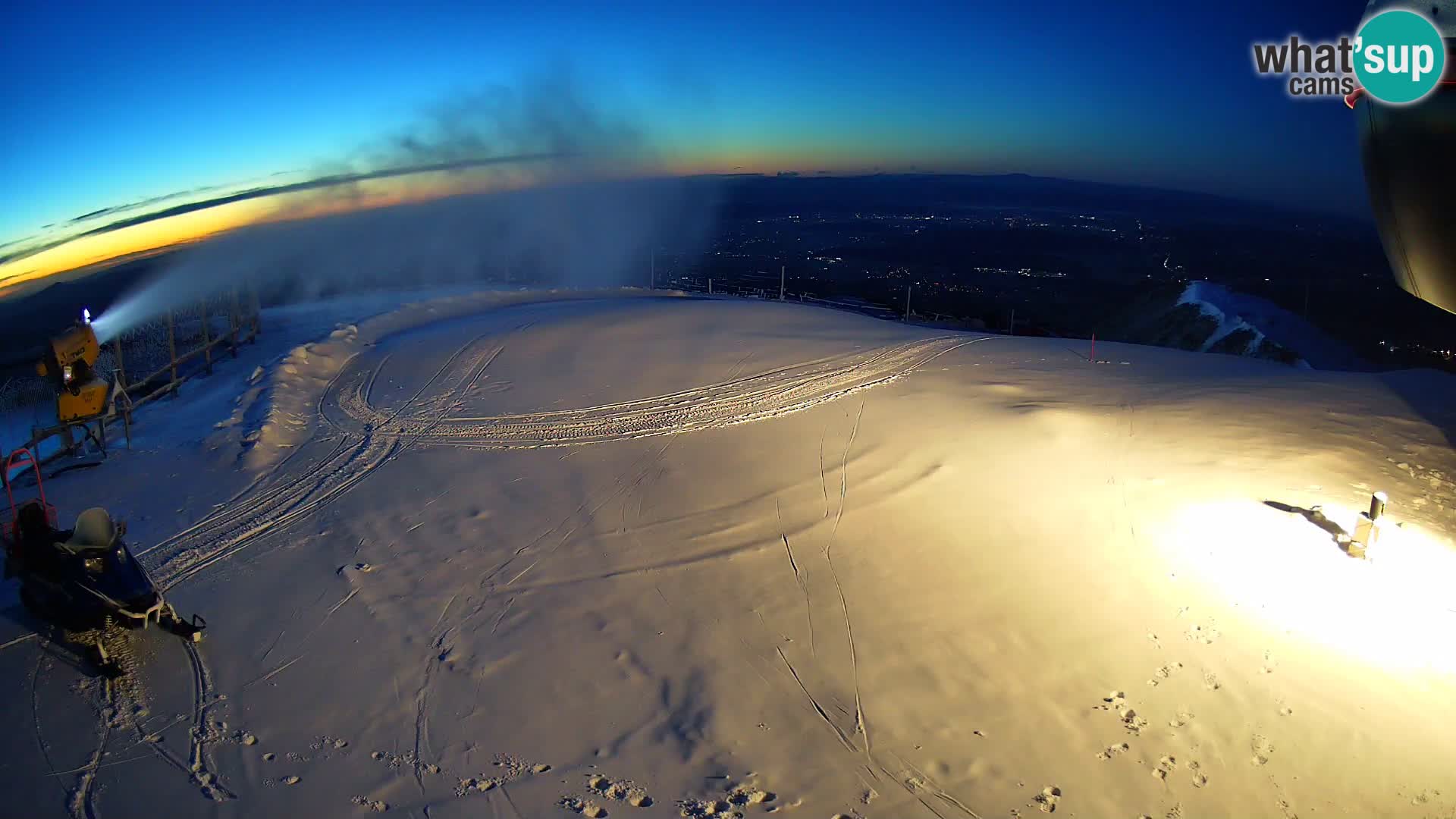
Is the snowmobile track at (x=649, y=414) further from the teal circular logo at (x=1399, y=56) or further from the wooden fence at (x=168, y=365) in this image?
the teal circular logo at (x=1399, y=56)

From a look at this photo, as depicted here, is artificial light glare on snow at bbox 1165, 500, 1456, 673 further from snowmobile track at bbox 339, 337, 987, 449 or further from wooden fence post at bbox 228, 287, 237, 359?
wooden fence post at bbox 228, 287, 237, 359

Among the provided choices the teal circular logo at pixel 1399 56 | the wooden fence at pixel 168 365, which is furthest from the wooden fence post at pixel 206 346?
the teal circular logo at pixel 1399 56

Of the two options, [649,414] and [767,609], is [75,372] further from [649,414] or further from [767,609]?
[767,609]

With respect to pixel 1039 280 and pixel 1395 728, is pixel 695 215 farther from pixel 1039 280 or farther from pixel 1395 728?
pixel 1395 728

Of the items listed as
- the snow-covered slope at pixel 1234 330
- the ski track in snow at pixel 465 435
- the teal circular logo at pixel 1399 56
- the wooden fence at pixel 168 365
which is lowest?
the snow-covered slope at pixel 1234 330

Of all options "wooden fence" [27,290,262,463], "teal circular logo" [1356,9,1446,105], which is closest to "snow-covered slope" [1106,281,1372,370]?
"teal circular logo" [1356,9,1446,105]

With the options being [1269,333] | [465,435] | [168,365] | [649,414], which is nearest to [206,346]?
[168,365]

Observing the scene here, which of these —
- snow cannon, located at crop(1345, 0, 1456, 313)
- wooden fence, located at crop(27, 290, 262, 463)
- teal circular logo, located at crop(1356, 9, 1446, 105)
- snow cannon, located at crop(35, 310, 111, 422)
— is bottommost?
wooden fence, located at crop(27, 290, 262, 463)
